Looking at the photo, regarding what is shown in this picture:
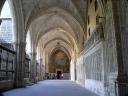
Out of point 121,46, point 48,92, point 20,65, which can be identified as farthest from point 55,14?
point 121,46

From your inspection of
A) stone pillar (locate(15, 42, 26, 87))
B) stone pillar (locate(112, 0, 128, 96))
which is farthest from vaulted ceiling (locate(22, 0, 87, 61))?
stone pillar (locate(112, 0, 128, 96))

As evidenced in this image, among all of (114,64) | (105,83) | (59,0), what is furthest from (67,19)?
(114,64)

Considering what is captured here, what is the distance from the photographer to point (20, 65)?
2042 cm

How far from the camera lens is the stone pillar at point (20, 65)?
20.2 meters

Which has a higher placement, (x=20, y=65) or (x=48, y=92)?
(x=20, y=65)

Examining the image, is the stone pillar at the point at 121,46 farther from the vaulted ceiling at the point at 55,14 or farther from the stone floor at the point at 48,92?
the vaulted ceiling at the point at 55,14

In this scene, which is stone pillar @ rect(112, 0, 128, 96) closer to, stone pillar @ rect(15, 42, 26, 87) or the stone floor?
the stone floor

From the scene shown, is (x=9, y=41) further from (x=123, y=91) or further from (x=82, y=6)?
(x=123, y=91)

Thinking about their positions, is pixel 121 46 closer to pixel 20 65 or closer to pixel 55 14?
pixel 20 65

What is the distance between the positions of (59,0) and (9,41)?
19.6 feet

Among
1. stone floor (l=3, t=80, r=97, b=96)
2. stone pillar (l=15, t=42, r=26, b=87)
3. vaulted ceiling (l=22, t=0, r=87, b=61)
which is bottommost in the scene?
stone floor (l=3, t=80, r=97, b=96)

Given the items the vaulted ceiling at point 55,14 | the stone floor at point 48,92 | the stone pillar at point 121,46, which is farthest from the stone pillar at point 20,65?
the stone pillar at point 121,46

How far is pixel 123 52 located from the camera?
10.2 meters

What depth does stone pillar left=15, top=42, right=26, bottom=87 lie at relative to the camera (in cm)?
2019
